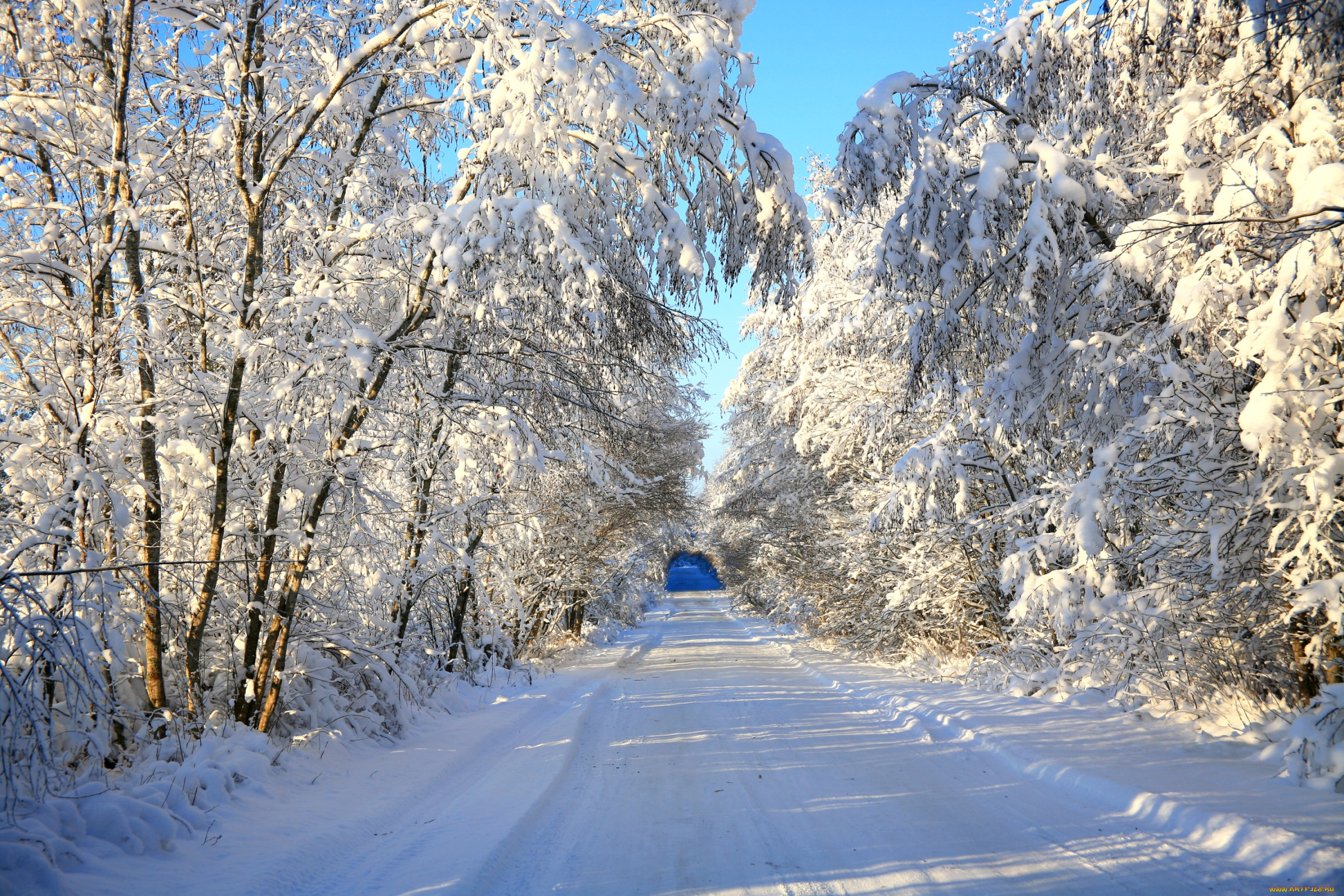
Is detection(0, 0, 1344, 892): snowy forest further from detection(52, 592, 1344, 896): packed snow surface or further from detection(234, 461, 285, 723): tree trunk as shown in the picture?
detection(52, 592, 1344, 896): packed snow surface

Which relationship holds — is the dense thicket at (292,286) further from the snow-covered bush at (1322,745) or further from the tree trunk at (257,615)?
the snow-covered bush at (1322,745)

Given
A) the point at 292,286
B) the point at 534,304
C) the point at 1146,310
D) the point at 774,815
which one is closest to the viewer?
the point at 774,815

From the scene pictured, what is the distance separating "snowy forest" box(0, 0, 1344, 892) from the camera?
14.6 ft

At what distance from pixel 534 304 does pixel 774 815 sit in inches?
153

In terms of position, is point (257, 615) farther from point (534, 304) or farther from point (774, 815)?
point (774, 815)

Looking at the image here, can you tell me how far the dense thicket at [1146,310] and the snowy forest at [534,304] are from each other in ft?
0.12

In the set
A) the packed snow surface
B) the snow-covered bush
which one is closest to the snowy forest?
the snow-covered bush

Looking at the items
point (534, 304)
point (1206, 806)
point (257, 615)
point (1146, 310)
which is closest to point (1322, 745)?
point (1206, 806)

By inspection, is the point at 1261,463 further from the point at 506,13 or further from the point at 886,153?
the point at 506,13

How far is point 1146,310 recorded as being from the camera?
612cm

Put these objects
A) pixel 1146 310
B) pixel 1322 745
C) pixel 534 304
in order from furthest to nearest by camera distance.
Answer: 1. pixel 1146 310
2. pixel 534 304
3. pixel 1322 745

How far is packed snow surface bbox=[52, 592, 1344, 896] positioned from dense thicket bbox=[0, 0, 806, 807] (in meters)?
1.08

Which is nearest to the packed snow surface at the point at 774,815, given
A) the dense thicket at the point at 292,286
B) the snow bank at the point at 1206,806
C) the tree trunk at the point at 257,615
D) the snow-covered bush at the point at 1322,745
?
the snow bank at the point at 1206,806

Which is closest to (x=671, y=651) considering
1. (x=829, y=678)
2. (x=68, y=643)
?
(x=829, y=678)
